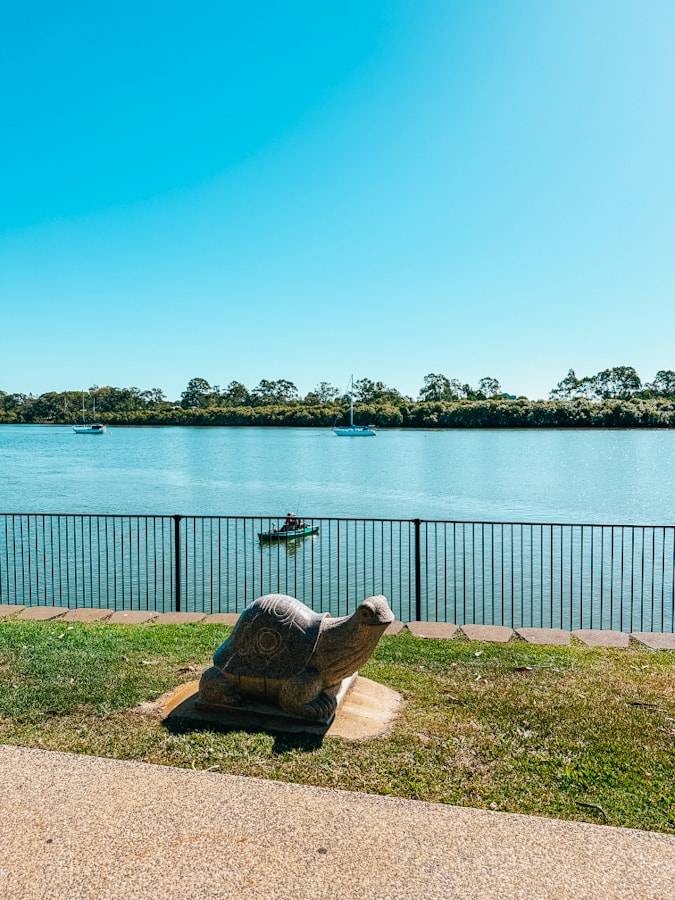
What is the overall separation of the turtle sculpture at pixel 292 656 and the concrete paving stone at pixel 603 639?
3606 mm

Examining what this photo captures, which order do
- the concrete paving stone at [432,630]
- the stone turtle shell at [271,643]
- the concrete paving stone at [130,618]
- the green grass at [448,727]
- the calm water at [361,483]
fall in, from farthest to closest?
1. the calm water at [361,483]
2. the concrete paving stone at [130,618]
3. the concrete paving stone at [432,630]
4. the stone turtle shell at [271,643]
5. the green grass at [448,727]

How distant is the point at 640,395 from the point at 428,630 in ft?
413

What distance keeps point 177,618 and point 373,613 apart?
4.40 m

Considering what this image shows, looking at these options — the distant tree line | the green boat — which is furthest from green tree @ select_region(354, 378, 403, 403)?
the green boat

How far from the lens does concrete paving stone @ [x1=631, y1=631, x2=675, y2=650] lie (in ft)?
23.6

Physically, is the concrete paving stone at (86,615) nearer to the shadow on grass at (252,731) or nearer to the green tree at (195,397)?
the shadow on grass at (252,731)

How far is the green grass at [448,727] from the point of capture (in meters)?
4.13

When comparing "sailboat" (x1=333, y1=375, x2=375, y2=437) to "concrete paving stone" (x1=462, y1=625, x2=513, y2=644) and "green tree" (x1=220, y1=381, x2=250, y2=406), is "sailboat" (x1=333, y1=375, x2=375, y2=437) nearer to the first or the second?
"green tree" (x1=220, y1=381, x2=250, y2=406)

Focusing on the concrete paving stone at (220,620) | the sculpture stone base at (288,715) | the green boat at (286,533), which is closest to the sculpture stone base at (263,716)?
the sculpture stone base at (288,715)

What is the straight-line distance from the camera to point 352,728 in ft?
16.3

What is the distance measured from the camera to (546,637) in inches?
296

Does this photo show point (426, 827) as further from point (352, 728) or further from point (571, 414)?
point (571, 414)

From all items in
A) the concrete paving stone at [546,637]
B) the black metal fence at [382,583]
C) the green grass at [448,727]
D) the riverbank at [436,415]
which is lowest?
the black metal fence at [382,583]

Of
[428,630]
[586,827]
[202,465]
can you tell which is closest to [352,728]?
[586,827]
